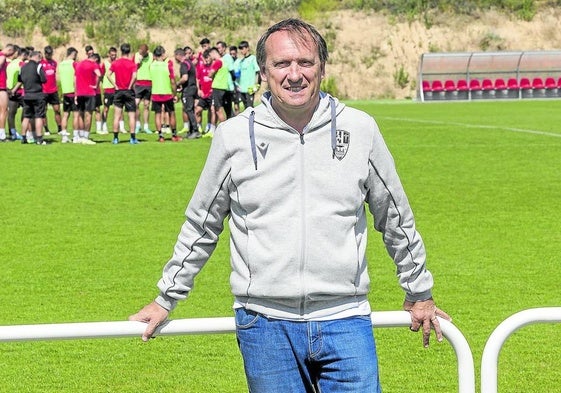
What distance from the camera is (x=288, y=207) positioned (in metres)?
3.81

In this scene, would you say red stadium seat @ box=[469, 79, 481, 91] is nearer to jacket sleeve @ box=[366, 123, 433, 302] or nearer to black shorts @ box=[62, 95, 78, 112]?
black shorts @ box=[62, 95, 78, 112]

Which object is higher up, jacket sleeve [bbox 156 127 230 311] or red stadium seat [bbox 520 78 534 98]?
jacket sleeve [bbox 156 127 230 311]

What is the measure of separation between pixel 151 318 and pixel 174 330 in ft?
0.27

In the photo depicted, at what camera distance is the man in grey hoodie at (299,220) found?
12.5ft

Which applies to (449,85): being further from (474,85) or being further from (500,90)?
(500,90)

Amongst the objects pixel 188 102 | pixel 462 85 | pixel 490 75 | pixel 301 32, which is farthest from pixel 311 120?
pixel 490 75

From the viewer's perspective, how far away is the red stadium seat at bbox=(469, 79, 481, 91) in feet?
171

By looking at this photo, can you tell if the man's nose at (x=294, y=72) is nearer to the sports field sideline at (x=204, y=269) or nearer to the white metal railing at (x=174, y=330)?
the white metal railing at (x=174, y=330)

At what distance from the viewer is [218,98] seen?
27891 mm

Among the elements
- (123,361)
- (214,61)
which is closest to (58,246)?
(123,361)

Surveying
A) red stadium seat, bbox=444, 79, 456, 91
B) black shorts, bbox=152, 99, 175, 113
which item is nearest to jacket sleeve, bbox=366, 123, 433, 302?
black shorts, bbox=152, 99, 175, 113

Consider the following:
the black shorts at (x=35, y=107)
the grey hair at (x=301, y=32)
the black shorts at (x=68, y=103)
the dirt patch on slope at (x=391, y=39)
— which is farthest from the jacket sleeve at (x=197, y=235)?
the dirt patch on slope at (x=391, y=39)

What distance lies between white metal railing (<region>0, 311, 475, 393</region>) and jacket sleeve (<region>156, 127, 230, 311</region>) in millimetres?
145

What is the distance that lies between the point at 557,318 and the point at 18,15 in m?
69.4
